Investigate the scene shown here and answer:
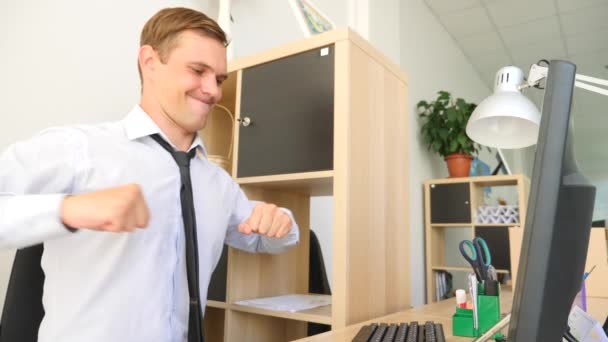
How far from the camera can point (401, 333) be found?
0.83 m

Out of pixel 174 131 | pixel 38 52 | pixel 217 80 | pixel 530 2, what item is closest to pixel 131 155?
pixel 174 131

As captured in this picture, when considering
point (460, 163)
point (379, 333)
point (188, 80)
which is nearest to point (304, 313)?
point (379, 333)

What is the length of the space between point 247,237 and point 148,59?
503 mm

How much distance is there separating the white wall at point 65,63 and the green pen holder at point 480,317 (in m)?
1.09

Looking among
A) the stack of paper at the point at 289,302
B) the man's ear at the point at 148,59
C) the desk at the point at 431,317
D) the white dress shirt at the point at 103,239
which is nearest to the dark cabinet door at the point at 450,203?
the desk at the point at 431,317

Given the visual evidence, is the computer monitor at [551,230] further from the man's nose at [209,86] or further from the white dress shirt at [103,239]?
the man's nose at [209,86]

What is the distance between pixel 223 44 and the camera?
102 centimetres

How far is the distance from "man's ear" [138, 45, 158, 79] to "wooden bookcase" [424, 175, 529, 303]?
8.67ft

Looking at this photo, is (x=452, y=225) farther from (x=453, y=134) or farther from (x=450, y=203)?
(x=453, y=134)

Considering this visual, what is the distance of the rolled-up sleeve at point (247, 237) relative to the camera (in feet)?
3.66

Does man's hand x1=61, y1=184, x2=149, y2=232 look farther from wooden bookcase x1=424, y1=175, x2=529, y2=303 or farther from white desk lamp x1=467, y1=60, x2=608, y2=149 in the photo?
wooden bookcase x1=424, y1=175, x2=529, y2=303

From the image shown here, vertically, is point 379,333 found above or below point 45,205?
below

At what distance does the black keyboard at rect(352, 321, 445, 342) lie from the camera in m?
0.79

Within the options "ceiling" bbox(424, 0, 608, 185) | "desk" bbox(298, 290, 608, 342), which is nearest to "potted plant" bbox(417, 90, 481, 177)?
"ceiling" bbox(424, 0, 608, 185)
